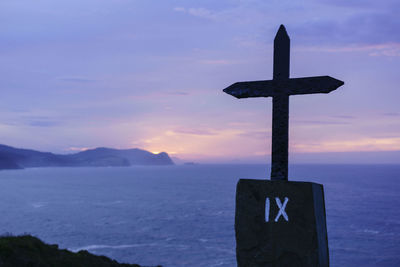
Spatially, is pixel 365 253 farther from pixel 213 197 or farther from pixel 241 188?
pixel 213 197

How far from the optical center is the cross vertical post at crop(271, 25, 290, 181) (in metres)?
6.98

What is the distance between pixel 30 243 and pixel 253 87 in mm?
21215

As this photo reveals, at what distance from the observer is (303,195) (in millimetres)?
6703

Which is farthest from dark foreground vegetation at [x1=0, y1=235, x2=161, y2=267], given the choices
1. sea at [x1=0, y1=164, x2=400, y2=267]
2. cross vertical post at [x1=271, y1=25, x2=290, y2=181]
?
sea at [x1=0, y1=164, x2=400, y2=267]

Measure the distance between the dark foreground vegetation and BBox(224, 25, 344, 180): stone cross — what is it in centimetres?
1793

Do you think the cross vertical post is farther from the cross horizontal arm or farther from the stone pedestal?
the stone pedestal

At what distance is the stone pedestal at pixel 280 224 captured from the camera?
6637 millimetres

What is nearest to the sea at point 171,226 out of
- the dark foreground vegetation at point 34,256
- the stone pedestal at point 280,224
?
the dark foreground vegetation at point 34,256

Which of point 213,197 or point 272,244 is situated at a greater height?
point 272,244

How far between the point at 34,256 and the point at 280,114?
66.3 feet

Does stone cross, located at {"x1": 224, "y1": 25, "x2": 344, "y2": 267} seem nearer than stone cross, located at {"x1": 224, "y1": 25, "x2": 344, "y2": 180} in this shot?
Yes

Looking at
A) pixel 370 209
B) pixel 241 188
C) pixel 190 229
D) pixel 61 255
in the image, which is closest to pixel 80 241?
pixel 190 229

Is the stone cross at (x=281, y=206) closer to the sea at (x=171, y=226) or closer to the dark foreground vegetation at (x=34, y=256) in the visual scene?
the dark foreground vegetation at (x=34, y=256)

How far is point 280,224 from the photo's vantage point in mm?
6824
